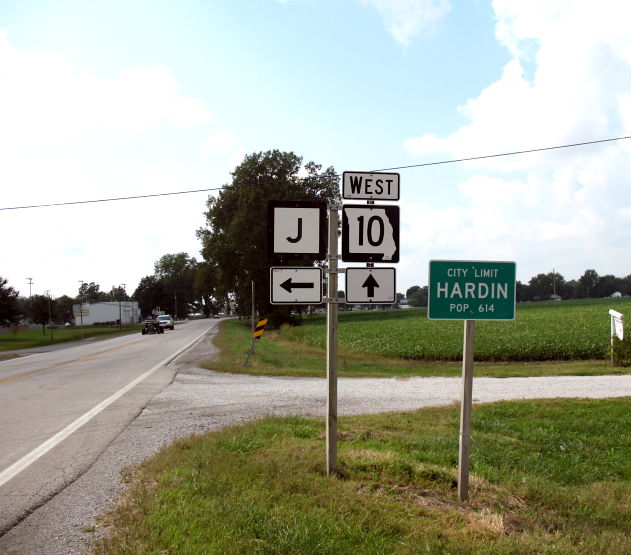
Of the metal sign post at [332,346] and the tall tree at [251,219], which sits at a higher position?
the tall tree at [251,219]

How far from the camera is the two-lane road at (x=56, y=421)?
18.3 feet

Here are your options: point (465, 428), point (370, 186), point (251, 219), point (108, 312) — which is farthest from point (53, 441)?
point (108, 312)

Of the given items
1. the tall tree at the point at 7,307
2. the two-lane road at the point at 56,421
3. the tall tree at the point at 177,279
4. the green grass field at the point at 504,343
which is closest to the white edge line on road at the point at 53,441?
the two-lane road at the point at 56,421

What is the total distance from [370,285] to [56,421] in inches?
231

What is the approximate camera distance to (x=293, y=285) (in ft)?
18.6

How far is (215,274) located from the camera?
58938mm

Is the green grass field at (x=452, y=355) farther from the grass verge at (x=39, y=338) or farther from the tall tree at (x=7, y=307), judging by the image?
the tall tree at (x=7, y=307)

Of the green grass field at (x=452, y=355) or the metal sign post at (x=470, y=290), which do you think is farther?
the green grass field at (x=452, y=355)

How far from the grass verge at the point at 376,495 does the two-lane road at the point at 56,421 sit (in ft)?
2.88

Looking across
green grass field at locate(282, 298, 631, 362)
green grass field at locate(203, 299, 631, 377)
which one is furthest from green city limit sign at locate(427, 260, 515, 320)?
green grass field at locate(282, 298, 631, 362)

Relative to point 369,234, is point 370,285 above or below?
below

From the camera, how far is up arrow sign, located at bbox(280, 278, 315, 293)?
566 centimetres

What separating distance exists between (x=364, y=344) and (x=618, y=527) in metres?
22.8

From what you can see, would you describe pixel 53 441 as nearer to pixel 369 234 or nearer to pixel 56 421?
pixel 56 421
